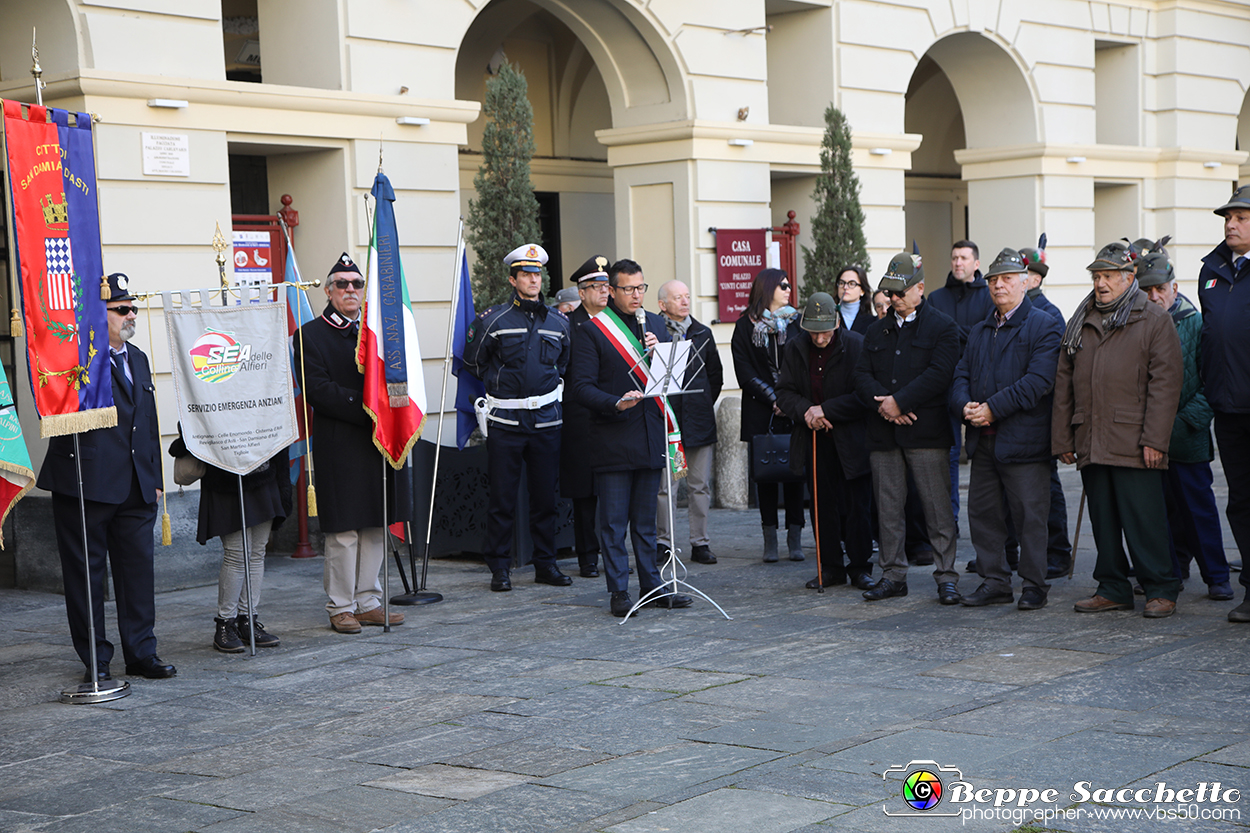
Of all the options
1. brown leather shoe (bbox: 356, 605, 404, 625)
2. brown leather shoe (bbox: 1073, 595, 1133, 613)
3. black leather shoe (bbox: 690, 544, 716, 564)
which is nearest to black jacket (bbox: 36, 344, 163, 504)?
brown leather shoe (bbox: 356, 605, 404, 625)

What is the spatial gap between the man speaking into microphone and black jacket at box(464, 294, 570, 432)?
32.7 inches

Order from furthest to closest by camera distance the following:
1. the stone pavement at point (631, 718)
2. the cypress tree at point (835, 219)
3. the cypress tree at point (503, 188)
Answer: the cypress tree at point (835, 219) < the cypress tree at point (503, 188) < the stone pavement at point (631, 718)

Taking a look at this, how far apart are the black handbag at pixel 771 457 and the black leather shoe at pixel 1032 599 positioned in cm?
164

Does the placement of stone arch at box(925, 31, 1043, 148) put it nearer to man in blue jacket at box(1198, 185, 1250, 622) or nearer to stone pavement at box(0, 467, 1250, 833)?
man in blue jacket at box(1198, 185, 1250, 622)

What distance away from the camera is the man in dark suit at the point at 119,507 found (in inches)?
257

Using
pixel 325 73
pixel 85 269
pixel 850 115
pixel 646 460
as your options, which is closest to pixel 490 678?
pixel 646 460

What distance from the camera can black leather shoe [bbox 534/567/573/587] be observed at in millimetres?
8906

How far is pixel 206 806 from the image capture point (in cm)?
465

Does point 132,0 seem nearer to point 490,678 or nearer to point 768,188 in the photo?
point 490,678

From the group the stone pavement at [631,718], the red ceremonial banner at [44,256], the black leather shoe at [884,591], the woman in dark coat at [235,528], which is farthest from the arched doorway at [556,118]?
the red ceremonial banner at [44,256]

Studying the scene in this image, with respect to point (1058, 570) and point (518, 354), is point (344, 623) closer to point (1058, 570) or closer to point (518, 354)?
point (518, 354)

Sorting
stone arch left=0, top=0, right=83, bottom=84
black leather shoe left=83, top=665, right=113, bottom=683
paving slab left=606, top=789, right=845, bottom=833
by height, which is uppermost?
stone arch left=0, top=0, right=83, bottom=84

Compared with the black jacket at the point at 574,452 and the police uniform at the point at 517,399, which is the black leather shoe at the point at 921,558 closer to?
the black jacket at the point at 574,452

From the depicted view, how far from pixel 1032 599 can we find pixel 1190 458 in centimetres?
118
